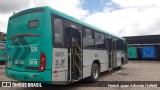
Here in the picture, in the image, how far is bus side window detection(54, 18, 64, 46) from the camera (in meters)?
6.61

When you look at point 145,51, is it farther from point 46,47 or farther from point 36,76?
point 36,76

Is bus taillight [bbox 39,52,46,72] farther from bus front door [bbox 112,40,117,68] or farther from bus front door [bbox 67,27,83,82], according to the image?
bus front door [bbox 112,40,117,68]

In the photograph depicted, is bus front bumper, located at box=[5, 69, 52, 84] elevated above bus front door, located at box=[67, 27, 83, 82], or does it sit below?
below

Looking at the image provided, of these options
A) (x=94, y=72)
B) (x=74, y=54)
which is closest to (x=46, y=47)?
(x=74, y=54)

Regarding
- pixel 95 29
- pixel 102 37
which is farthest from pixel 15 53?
pixel 102 37

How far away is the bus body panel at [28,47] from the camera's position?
6215 mm

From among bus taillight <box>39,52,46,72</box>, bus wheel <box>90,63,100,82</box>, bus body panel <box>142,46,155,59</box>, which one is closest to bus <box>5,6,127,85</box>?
bus taillight <box>39,52,46,72</box>

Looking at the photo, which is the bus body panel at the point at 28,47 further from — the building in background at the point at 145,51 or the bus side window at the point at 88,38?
the building in background at the point at 145,51

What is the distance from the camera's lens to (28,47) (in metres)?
6.66

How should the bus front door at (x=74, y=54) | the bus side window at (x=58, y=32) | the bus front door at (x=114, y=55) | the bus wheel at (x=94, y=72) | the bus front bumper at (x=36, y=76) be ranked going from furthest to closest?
the bus front door at (x=114, y=55) < the bus wheel at (x=94, y=72) < the bus front door at (x=74, y=54) < the bus side window at (x=58, y=32) < the bus front bumper at (x=36, y=76)

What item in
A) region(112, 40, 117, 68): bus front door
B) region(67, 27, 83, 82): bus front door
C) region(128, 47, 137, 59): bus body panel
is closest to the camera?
region(67, 27, 83, 82): bus front door

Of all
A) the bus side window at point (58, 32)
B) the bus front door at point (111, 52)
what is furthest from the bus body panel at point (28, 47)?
the bus front door at point (111, 52)

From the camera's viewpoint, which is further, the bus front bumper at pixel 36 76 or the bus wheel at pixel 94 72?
the bus wheel at pixel 94 72

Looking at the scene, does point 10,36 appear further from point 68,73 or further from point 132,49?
point 132,49
